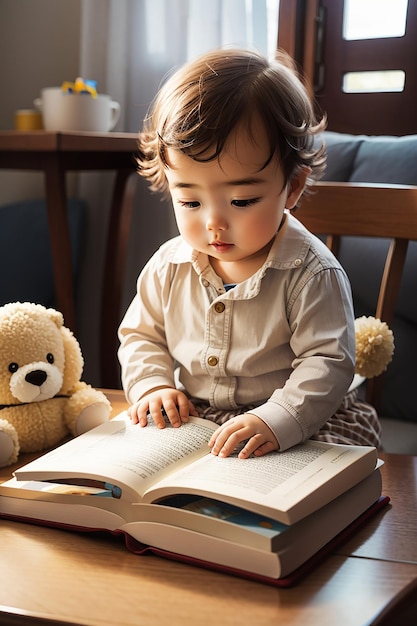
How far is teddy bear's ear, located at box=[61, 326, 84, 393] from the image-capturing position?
991mm

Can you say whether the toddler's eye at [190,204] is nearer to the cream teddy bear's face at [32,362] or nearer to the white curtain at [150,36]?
the cream teddy bear's face at [32,362]

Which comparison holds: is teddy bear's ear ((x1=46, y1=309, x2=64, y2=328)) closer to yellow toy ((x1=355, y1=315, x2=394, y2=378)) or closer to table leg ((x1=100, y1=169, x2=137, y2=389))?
yellow toy ((x1=355, y1=315, x2=394, y2=378))

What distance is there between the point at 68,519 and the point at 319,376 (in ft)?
1.05

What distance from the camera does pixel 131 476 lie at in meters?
0.74

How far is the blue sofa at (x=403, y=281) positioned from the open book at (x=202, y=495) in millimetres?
733

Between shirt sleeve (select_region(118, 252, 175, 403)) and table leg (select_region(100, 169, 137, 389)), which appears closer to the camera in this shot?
shirt sleeve (select_region(118, 252, 175, 403))

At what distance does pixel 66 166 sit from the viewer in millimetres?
1756

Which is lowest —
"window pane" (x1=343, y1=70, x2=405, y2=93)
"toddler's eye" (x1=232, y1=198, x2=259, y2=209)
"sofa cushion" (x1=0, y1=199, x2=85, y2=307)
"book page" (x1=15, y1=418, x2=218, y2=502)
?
"sofa cushion" (x1=0, y1=199, x2=85, y2=307)

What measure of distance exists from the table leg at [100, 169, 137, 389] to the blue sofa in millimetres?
646

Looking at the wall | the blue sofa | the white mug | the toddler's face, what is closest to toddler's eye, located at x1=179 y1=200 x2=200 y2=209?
the toddler's face

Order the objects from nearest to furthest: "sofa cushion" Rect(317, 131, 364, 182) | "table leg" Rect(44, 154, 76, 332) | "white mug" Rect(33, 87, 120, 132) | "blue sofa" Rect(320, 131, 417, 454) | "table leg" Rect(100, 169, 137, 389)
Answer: "blue sofa" Rect(320, 131, 417, 454) → "sofa cushion" Rect(317, 131, 364, 182) → "table leg" Rect(44, 154, 76, 332) → "white mug" Rect(33, 87, 120, 132) → "table leg" Rect(100, 169, 137, 389)

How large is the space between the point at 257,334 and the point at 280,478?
27 centimetres

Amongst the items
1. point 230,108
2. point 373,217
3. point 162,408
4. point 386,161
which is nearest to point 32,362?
point 162,408

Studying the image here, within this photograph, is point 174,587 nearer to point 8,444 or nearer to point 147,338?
point 8,444
